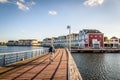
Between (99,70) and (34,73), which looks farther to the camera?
(99,70)

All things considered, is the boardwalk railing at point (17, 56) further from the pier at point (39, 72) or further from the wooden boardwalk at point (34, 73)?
the wooden boardwalk at point (34, 73)

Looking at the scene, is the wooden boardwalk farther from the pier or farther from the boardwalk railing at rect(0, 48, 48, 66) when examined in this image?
the boardwalk railing at rect(0, 48, 48, 66)

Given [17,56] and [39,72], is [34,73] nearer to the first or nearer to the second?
[39,72]

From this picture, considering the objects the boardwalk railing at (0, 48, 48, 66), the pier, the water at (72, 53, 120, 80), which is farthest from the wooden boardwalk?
the water at (72, 53, 120, 80)

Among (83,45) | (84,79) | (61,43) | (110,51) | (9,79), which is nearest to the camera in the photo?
(9,79)

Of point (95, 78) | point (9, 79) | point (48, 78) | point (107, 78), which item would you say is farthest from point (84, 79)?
point (9, 79)

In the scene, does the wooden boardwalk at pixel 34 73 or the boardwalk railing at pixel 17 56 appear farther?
the boardwalk railing at pixel 17 56

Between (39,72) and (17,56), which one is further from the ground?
(17,56)

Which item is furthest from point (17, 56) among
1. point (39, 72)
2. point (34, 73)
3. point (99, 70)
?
point (99, 70)

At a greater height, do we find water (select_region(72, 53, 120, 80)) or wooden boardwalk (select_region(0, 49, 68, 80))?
wooden boardwalk (select_region(0, 49, 68, 80))

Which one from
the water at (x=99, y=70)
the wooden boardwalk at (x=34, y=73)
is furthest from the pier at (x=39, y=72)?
the water at (x=99, y=70)

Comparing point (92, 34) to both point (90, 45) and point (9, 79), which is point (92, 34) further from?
point (9, 79)

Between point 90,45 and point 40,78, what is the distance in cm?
7603

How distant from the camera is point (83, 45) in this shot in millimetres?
90375
